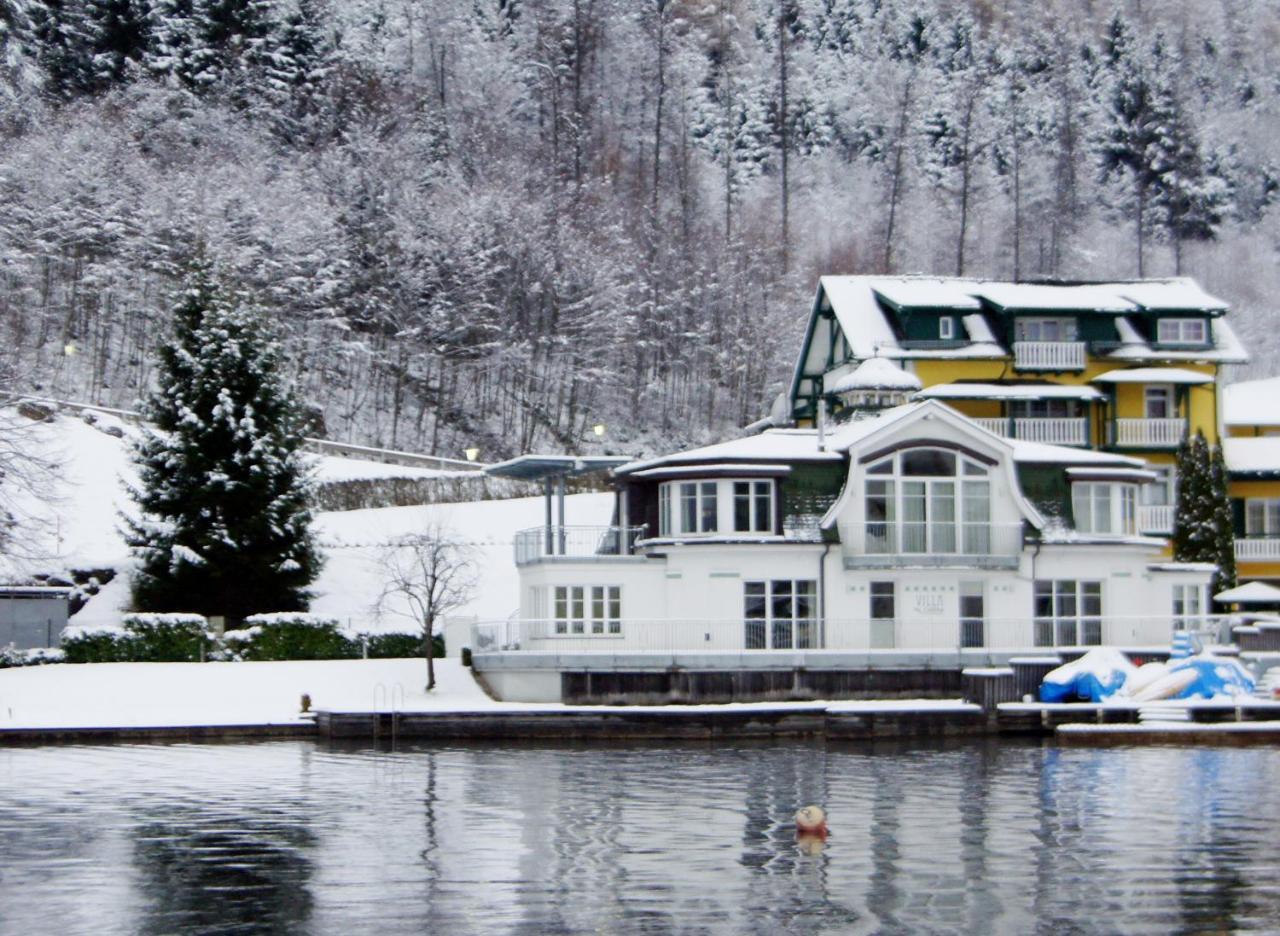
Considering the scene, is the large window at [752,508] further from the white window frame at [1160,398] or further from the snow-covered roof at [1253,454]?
the snow-covered roof at [1253,454]

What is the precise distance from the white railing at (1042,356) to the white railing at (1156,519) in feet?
21.1

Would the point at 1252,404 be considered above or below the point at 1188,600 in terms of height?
above

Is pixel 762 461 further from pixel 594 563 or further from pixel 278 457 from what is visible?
pixel 278 457

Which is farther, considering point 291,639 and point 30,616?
point 30,616

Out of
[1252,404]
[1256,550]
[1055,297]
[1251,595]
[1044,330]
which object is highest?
[1055,297]

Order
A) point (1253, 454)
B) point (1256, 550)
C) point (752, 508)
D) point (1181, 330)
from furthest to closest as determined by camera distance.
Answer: point (1181, 330) < point (1253, 454) < point (1256, 550) < point (752, 508)

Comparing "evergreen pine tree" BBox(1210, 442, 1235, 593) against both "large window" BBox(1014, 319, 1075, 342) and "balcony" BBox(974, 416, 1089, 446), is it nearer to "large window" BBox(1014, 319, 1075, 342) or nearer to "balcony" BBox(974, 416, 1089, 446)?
"balcony" BBox(974, 416, 1089, 446)

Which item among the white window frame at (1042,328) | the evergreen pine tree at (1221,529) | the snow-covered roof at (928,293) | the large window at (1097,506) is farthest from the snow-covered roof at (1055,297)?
the large window at (1097,506)

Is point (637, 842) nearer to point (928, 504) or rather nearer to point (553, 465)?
point (553, 465)

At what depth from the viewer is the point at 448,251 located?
307ft

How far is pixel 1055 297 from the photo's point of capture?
227 ft

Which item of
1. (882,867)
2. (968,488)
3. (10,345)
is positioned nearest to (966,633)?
(968,488)

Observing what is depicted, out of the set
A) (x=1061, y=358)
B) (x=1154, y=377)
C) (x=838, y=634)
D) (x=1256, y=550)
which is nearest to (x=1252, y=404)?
(x=1154, y=377)

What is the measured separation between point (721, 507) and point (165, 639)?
1565cm
